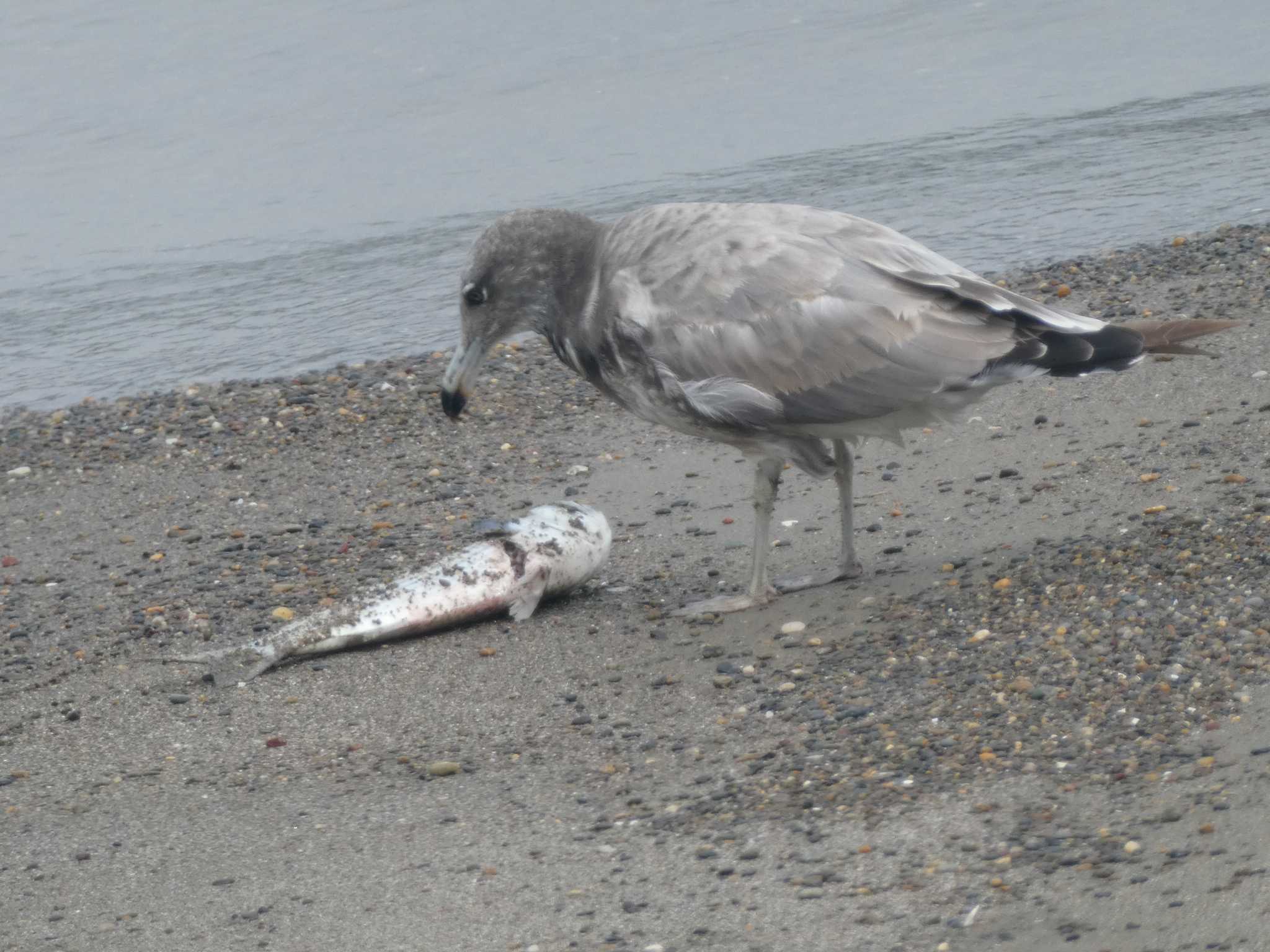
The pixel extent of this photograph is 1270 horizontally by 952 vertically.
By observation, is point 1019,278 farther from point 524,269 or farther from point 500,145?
point 500,145

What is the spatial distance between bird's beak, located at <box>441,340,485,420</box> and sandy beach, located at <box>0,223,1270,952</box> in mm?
736

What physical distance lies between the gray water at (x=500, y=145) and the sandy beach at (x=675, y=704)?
3.51 m

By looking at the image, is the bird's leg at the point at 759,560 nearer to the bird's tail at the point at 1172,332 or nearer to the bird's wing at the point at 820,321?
the bird's wing at the point at 820,321

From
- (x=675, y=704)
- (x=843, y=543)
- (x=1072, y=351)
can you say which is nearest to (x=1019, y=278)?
(x=843, y=543)

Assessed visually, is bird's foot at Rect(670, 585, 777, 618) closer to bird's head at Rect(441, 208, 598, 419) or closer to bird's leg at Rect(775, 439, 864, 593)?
bird's leg at Rect(775, 439, 864, 593)

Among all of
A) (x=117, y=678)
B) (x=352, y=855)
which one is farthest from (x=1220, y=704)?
(x=117, y=678)

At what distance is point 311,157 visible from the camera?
1691 cm

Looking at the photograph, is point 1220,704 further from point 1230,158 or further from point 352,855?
point 1230,158

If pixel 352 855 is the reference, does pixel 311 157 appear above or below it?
above

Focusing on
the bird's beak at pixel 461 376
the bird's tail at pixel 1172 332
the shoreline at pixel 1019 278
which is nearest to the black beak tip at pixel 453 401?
the bird's beak at pixel 461 376

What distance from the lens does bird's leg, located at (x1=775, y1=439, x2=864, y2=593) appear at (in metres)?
6.00

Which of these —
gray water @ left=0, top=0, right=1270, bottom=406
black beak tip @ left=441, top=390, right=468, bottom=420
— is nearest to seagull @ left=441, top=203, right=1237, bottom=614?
black beak tip @ left=441, top=390, right=468, bottom=420

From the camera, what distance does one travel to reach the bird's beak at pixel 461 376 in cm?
617

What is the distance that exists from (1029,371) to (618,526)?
2079mm
